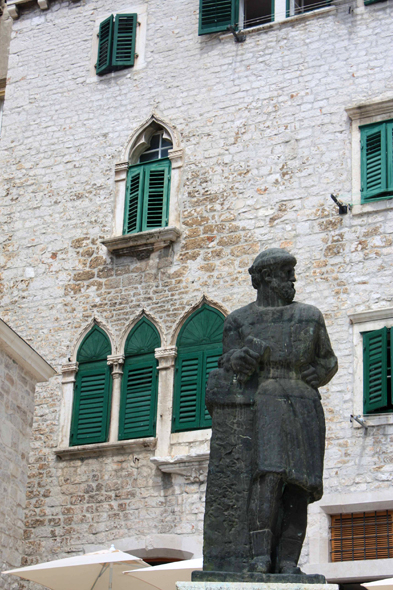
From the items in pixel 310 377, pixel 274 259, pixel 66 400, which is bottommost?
pixel 310 377

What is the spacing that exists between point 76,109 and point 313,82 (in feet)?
13.9

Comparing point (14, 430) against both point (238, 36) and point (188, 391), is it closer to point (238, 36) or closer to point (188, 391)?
point (188, 391)

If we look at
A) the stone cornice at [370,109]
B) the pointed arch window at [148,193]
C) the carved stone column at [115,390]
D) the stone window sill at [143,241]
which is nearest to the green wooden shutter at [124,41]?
the pointed arch window at [148,193]

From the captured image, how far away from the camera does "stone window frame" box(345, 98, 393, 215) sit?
15.9 m

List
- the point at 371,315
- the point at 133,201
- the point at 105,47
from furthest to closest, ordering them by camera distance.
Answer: the point at 105,47
the point at 133,201
the point at 371,315

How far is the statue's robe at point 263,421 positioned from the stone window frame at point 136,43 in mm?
11707

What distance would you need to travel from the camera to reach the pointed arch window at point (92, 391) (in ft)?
54.2

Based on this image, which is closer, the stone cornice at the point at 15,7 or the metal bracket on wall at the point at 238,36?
the metal bracket on wall at the point at 238,36

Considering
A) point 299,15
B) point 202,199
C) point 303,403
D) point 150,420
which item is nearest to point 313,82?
point 299,15

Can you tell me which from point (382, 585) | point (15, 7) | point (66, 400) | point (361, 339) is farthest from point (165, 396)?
point (15, 7)

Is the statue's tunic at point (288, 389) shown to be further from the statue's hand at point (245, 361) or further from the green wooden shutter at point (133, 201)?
the green wooden shutter at point (133, 201)

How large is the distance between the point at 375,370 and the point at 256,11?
7.29 metres

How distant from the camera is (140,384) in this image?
54.2ft

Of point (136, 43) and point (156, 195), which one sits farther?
point (136, 43)
